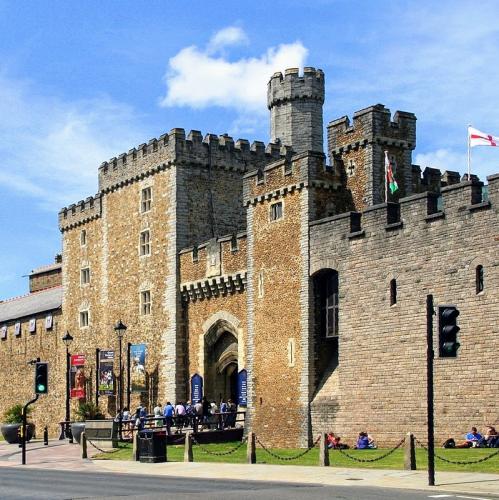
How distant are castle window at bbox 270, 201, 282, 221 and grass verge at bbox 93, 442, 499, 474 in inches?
337

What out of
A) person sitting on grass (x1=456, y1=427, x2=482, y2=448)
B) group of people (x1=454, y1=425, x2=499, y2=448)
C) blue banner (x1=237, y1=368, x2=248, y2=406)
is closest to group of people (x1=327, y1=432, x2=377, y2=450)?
group of people (x1=454, y1=425, x2=499, y2=448)

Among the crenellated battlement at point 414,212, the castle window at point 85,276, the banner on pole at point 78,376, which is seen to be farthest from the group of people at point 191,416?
the castle window at point 85,276

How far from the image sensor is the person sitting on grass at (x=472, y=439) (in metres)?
31.2

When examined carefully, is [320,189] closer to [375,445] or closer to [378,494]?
[375,445]

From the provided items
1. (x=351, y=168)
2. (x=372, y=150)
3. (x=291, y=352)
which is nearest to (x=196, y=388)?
(x=291, y=352)

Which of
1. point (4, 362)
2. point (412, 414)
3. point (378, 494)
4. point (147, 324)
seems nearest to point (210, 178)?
point (147, 324)

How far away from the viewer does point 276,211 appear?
41812mm

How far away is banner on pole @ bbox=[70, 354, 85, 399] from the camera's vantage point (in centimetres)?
5788

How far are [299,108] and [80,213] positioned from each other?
1334 centimetres

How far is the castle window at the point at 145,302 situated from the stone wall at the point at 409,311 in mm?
14669

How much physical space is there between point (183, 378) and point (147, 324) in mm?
3855

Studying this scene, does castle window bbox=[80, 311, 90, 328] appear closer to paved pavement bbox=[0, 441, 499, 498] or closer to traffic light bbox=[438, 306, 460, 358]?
paved pavement bbox=[0, 441, 499, 498]

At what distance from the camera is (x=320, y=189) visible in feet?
132

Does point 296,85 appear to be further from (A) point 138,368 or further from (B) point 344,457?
(B) point 344,457
